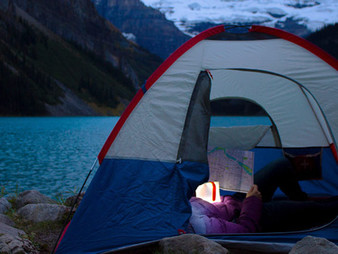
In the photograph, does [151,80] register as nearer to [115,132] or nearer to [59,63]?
[115,132]

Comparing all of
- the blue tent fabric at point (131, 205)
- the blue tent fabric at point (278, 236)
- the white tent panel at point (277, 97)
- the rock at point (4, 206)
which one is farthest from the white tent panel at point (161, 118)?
the rock at point (4, 206)

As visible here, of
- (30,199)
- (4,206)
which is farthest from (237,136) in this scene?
(4,206)

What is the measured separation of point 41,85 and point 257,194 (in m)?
89.5

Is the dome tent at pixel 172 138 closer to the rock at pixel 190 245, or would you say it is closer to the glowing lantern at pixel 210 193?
the rock at pixel 190 245

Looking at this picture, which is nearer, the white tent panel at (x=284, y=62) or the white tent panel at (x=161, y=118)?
the white tent panel at (x=161, y=118)

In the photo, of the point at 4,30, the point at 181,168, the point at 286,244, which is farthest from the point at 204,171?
the point at 4,30

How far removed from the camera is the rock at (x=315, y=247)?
8.43ft

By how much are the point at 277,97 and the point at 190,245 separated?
146 inches

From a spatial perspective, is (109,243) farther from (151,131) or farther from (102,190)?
(151,131)

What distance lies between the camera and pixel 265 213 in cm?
357

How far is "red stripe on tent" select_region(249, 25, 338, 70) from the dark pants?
4.29 ft

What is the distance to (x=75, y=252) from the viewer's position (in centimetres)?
313

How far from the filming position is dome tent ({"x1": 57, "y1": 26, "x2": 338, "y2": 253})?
3.32 meters

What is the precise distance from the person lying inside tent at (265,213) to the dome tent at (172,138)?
5.3 inches
